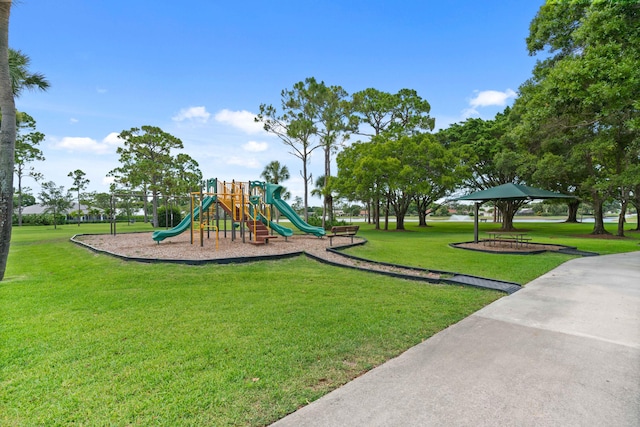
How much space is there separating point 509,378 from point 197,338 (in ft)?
10.5

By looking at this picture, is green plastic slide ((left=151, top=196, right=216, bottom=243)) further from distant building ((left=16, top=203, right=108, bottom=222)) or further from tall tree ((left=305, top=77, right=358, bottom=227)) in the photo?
distant building ((left=16, top=203, right=108, bottom=222))

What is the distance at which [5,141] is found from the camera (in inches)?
261

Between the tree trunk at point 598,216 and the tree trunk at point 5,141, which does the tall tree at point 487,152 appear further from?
the tree trunk at point 5,141

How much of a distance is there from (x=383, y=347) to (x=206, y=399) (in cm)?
188

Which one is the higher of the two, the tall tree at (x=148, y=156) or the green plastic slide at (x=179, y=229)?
the tall tree at (x=148, y=156)

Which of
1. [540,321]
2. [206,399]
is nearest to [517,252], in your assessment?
[540,321]

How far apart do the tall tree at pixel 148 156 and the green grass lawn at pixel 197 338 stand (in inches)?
1032

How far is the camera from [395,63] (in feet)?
56.7

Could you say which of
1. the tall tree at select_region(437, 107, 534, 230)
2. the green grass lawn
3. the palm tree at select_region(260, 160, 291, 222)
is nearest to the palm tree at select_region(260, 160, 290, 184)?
the palm tree at select_region(260, 160, 291, 222)

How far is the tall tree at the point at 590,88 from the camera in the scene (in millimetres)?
9430

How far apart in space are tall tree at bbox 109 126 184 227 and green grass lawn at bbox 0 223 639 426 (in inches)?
1032

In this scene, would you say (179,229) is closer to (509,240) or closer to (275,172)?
(509,240)

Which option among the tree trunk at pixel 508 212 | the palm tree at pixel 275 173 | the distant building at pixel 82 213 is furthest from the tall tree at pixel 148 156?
the tree trunk at pixel 508 212

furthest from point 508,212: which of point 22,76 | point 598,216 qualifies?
point 22,76
